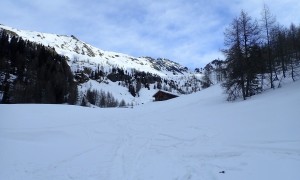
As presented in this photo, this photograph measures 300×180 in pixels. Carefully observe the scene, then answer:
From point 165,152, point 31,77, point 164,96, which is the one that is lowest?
point 165,152

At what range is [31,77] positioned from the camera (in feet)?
318

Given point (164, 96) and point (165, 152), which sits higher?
point (164, 96)

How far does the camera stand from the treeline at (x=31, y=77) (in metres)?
86.2

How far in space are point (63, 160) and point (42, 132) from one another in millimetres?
7688

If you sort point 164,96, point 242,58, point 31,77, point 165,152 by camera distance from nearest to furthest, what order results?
point 165,152
point 242,58
point 31,77
point 164,96

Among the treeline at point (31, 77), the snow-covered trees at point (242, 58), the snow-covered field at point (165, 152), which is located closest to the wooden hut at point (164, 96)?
the treeline at point (31, 77)

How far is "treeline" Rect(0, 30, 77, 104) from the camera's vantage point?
283 feet

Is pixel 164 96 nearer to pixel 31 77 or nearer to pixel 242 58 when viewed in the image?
pixel 31 77

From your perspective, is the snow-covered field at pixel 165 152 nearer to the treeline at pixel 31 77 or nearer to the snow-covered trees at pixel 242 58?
the snow-covered trees at pixel 242 58

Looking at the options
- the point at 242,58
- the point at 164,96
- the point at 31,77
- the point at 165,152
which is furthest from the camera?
the point at 164,96

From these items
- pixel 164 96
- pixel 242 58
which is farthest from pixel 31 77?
pixel 242 58

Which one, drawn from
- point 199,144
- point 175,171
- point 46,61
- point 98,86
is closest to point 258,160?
point 175,171

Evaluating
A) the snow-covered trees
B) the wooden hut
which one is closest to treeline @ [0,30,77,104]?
the wooden hut

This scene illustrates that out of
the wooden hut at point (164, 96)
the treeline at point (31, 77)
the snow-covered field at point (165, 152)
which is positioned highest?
the treeline at point (31, 77)
